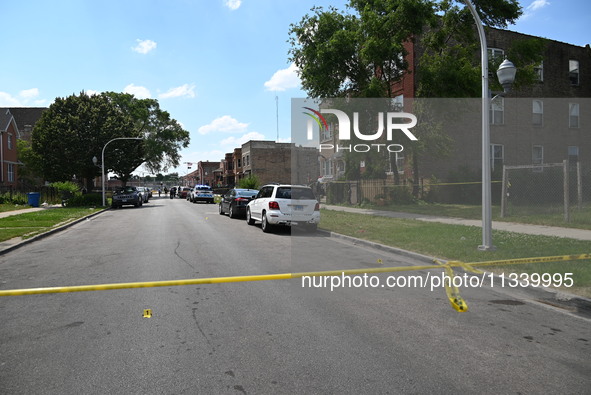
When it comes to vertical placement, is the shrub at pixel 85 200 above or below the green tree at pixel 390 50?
below

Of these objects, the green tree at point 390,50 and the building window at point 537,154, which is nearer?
the green tree at point 390,50

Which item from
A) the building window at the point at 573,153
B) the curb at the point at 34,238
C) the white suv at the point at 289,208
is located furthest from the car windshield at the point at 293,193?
the building window at the point at 573,153

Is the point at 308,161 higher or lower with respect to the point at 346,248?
higher

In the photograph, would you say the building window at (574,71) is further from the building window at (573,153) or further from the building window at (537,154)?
the building window at (537,154)

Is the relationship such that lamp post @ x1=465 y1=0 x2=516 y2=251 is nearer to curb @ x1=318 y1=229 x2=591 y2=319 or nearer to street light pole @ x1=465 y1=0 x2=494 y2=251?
street light pole @ x1=465 y1=0 x2=494 y2=251

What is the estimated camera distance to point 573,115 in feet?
105

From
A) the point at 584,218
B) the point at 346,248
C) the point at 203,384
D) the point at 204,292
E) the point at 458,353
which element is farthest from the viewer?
the point at 584,218

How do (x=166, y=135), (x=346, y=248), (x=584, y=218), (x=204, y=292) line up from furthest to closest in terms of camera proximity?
(x=166, y=135) < (x=584, y=218) < (x=346, y=248) < (x=204, y=292)

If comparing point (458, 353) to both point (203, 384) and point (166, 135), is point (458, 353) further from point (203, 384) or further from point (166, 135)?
point (166, 135)

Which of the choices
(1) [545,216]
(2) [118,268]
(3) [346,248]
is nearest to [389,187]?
(1) [545,216]

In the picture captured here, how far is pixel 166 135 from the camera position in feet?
216

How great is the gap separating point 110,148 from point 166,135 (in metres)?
27.9

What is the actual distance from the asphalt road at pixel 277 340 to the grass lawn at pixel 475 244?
1285 mm

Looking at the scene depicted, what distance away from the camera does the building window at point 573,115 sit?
104ft
